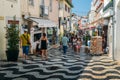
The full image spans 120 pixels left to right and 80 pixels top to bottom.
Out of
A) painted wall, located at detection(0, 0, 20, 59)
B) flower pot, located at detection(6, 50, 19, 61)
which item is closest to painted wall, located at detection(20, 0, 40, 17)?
painted wall, located at detection(0, 0, 20, 59)

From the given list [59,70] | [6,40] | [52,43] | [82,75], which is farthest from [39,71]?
[52,43]

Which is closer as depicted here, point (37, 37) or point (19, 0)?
point (19, 0)

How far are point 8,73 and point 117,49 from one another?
7.21 m

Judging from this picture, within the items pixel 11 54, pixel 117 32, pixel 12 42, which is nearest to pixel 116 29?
pixel 117 32

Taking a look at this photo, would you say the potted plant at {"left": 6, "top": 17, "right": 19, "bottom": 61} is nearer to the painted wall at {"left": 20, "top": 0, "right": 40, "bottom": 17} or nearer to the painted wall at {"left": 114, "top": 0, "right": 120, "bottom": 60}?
the painted wall at {"left": 20, "top": 0, "right": 40, "bottom": 17}

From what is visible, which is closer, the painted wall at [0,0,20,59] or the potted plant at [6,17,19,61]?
the potted plant at [6,17,19,61]

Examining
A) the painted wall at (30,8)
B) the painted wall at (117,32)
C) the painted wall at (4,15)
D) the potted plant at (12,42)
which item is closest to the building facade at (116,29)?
the painted wall at (117,32)

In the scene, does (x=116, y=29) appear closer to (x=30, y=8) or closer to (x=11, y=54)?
(x=11, y=54)

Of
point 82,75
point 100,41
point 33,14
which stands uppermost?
point 33,14

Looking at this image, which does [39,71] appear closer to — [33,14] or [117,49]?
[117,49]

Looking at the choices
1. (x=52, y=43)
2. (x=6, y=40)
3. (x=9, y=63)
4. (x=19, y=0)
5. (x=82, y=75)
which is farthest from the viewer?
(x=52, y=43)

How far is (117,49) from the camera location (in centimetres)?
1619

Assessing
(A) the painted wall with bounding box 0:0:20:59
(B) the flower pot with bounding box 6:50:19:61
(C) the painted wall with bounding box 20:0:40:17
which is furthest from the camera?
(C) the painted wall with bounding box 20:0:40:17

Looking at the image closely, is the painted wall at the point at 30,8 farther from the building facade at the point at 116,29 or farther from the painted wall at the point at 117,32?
the painted wall at the point at 117,32
